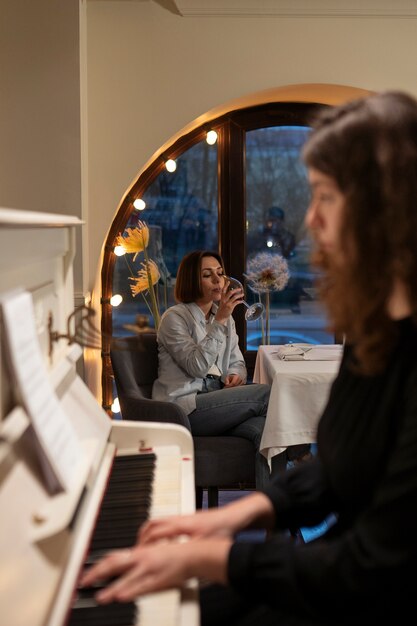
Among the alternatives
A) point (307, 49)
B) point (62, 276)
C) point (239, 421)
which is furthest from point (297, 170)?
point (62, 276)

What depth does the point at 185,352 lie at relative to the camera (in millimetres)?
3510

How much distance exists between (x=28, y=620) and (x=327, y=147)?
80cm

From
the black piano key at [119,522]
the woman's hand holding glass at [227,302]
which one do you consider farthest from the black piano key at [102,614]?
the woman's hand holding glass at [227,302]

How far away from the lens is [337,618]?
115 cm

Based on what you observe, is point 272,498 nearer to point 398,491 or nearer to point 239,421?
point 398,491

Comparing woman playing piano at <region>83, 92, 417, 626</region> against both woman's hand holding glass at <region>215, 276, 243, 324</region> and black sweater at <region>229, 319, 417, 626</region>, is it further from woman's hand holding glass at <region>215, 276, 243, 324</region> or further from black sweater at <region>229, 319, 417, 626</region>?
woman's hand holding glass at <region>215, 276, 243, 324</region>

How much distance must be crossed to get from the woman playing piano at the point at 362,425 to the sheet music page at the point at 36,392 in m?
0.22

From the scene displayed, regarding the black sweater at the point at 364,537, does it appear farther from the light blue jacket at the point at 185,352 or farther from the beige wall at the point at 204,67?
the beige wall at the point at 204,67

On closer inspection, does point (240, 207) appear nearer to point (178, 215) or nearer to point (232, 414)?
point (178, 215)

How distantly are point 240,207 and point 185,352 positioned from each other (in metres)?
1.68

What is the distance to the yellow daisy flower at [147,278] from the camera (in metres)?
4.41

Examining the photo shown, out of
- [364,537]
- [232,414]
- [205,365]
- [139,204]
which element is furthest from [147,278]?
[364,537]

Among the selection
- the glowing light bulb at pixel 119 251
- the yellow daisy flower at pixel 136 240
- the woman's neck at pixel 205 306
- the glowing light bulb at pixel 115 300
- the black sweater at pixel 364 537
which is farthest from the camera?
the glowing light bulb at pixel 115 300

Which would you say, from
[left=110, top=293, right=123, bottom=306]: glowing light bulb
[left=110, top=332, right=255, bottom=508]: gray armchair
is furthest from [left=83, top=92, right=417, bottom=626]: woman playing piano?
[left=110, top=293, right=123, bottom=306]: glowing light bulb
